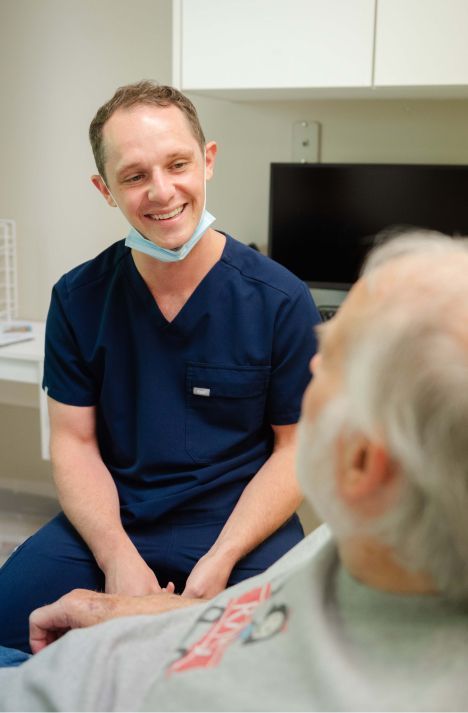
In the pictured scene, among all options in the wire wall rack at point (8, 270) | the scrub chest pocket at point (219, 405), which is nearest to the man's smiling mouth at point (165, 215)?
the scrub chest pocket at point (219, 405)

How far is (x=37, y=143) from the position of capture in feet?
9.86

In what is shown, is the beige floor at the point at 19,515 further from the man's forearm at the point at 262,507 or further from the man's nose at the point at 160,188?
the man's nose at the point at 160,188

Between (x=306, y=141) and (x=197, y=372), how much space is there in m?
1.41

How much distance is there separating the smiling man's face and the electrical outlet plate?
118 centimetres

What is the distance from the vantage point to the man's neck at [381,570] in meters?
0.69

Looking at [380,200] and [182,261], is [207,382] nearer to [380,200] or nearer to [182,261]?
[182,261]

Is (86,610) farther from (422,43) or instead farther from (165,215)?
(422,43)

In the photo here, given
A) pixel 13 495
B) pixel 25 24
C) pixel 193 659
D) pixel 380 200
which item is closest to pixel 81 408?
pixel 193 659

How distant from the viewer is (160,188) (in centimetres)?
146

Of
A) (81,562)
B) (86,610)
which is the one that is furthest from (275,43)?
(86,610)

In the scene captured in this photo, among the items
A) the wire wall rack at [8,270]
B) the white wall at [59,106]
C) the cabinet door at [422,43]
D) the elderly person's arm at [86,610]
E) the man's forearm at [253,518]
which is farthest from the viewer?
the wire wall rack at [8,270]

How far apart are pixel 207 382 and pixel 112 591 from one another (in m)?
0.42

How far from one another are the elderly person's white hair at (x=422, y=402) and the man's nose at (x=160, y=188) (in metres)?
0.84

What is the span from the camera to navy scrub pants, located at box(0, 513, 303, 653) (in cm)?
143
